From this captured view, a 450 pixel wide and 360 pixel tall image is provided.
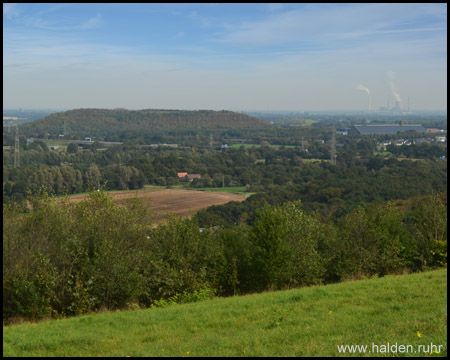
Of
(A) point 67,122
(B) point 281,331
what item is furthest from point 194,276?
(A) point 67,122

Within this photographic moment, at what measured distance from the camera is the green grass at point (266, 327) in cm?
699

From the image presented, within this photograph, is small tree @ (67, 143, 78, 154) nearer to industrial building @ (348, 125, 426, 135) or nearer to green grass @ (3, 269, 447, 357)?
industrial building @ (348, 125, 426, 135)

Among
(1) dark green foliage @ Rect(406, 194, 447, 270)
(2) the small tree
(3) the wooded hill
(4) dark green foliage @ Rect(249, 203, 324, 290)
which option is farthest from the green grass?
(3) the wooded hill

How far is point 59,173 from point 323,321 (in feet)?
197

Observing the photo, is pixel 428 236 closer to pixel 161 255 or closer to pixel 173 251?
pixel 173 251

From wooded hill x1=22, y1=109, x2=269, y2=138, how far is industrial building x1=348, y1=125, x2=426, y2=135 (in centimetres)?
3580

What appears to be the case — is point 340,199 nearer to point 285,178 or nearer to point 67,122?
point 285,178

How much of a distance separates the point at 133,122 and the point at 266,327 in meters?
154

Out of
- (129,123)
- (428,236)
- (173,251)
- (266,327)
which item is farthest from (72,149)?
(266,327)

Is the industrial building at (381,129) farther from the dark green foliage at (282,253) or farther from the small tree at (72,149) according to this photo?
the dark green foliage at (282,253)

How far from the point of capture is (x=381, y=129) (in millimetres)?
138375

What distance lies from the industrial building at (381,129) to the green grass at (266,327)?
406 feet

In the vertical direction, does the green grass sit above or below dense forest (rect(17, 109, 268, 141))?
below

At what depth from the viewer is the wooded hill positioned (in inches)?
5497
